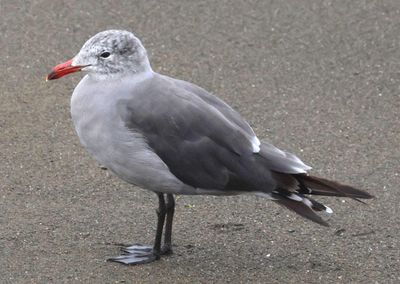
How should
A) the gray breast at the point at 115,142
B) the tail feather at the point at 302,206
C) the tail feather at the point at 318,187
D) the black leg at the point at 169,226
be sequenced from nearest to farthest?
1. the gray breast at the point at 115,142
2. the tail feather at the point at 302,206
3. the tail feather at the point at 318,187
4. the black leg at the point at 169,226

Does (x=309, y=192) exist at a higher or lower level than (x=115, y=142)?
lower

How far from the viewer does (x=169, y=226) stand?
4.98 metres

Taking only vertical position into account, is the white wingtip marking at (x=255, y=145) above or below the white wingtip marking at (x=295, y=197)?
above

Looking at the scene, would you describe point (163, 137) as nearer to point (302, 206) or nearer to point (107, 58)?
point (107, 58)

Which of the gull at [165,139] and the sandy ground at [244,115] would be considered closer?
the gull at [165,139]

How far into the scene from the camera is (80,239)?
16.5 ft

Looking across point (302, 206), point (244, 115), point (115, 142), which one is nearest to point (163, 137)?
point (115, 142)

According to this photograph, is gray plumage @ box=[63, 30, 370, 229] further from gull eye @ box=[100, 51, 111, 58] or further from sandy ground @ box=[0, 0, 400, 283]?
sandy ground @ box=[0, 0, 400, 283]

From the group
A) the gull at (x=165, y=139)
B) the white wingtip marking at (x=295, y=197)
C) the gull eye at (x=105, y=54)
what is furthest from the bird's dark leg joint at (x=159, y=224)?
the gull eye at (x=105, y=54)

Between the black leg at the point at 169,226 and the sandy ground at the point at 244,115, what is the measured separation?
2.0 inches

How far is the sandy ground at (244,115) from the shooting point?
488cm

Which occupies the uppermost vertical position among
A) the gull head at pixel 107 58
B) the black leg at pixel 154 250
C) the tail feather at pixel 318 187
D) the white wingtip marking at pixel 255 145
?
the gull head at pixel 107 58

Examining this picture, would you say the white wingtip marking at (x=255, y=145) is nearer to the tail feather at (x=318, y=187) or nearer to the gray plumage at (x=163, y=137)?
the gray plumage at (x=163, y=137)

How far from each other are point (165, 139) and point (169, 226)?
0.55 m
